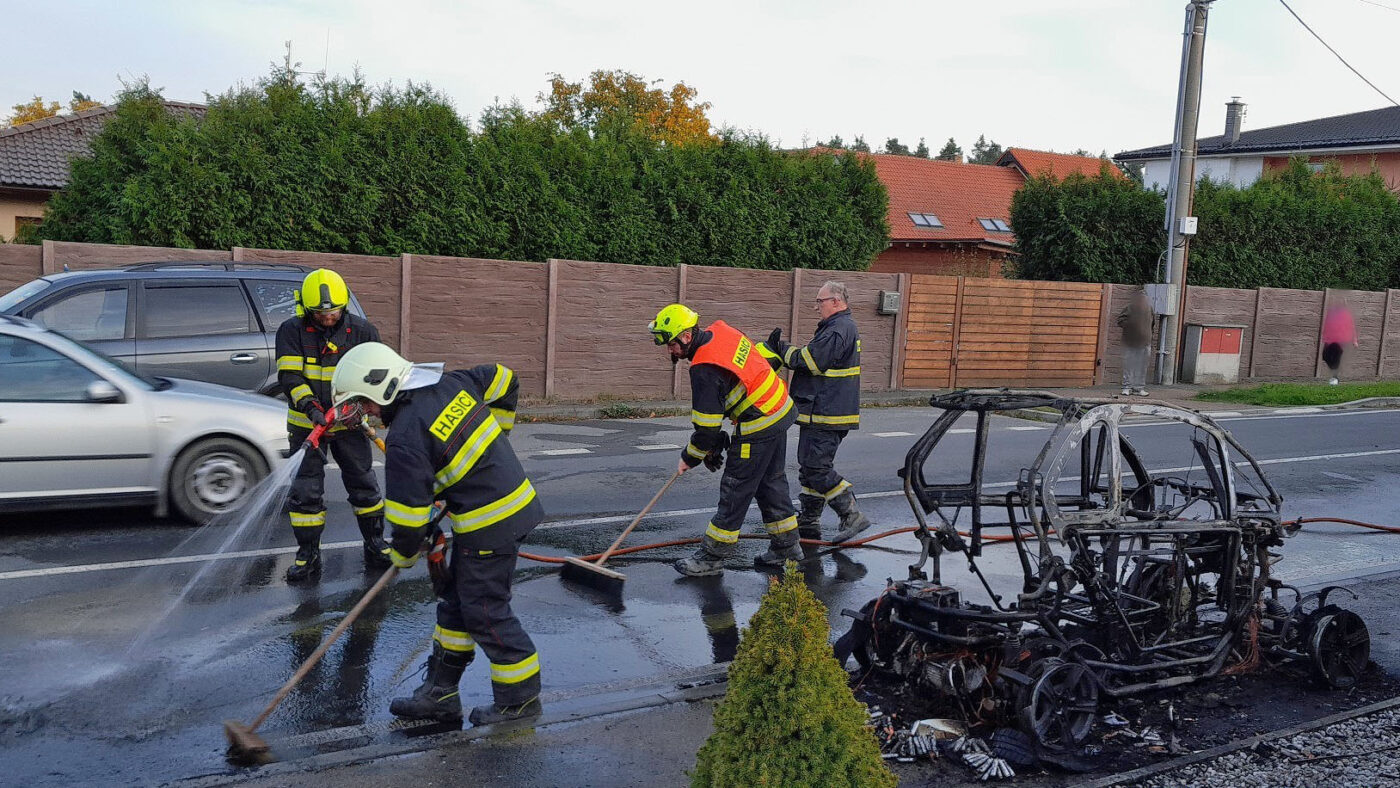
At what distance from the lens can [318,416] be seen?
6676 mm

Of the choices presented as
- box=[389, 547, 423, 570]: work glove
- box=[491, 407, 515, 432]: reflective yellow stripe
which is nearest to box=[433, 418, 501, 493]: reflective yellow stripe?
box=[389, 547, 423, 570]: work glove

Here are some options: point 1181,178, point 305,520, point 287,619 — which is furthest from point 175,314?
point 1181,178

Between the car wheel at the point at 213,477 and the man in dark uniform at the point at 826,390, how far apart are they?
Result: 384 centimetres

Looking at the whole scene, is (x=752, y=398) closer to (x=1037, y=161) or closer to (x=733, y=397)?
(x=733, y=397)

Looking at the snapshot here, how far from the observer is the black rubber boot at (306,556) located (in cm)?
673

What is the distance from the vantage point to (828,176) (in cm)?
1945

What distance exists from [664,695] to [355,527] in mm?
3738

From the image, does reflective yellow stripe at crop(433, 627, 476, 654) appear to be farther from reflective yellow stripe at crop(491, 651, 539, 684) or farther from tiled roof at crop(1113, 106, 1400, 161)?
tiled roof at crop(1113, 106, 1400, 161)

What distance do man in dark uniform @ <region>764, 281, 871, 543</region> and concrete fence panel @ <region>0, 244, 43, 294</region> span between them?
907 cm

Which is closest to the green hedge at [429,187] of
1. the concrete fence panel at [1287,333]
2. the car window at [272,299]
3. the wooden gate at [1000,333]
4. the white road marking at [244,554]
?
the wooden gate at [1000,333]

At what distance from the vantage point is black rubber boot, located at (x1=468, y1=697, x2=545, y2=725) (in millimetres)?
4822

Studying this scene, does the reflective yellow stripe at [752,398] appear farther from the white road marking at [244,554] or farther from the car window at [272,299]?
the car window at [272,299]

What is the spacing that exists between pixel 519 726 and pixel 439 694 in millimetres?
377

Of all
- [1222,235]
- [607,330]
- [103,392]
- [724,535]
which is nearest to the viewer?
[724,535]
